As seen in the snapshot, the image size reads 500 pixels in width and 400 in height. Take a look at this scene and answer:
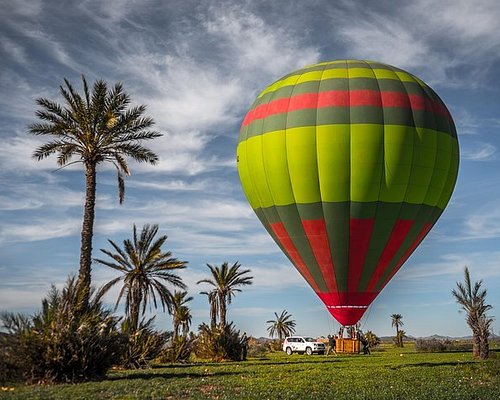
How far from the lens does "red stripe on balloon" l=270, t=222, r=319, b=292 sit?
34.0 m

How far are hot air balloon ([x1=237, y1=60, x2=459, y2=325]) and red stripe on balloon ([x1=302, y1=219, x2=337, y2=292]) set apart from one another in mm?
61

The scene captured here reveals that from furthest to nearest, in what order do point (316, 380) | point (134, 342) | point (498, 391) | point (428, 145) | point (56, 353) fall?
point (428, 145) → point (134, 342) → point (316, 380) → point (56, 353) → point (498, 391)

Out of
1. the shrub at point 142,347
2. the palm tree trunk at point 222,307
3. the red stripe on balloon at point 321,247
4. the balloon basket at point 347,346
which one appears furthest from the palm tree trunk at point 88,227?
the palm tree trunk at point 222,307

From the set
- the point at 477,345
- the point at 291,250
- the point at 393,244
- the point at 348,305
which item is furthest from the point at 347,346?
the point at 393,244

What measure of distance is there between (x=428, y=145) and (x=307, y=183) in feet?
23.2

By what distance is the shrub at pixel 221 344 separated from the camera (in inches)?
1543

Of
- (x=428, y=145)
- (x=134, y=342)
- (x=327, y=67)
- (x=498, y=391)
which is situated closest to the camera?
(x=498, y=391)

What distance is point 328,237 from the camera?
32.3 metres

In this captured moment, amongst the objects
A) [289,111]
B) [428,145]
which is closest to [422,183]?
[428,145]

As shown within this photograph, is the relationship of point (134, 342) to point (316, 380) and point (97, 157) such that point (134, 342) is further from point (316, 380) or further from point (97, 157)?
point (316, 380)

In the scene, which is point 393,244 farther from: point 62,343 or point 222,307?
point 222,307

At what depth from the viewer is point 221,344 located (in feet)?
129

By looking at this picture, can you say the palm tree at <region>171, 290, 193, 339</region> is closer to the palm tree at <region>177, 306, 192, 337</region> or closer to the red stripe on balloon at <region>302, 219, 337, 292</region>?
the palm tree at <region>177, 306, 192, 337</region>

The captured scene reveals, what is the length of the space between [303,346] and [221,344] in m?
14.4
